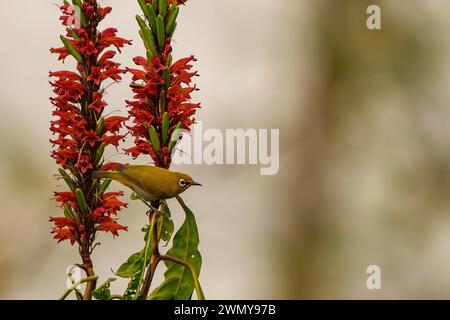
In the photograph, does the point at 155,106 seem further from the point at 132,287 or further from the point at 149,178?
the point at 132,287

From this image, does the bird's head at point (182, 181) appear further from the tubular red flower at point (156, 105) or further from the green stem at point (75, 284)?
the green stem at point (75, 284)

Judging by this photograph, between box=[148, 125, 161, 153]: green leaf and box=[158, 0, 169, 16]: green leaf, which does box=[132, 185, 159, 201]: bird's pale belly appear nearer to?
box=[148, 125, 161, 153]: green leaf

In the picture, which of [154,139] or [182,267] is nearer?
[154,139]

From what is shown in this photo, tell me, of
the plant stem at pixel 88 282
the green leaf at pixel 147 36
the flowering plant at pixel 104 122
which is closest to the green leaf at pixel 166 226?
the flowering plant at pixel 104 122

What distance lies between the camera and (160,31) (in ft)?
3.02

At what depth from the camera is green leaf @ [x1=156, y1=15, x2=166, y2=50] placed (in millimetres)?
913

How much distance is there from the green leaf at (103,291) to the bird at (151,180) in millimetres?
118

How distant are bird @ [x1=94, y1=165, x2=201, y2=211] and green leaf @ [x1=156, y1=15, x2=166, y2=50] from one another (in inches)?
6.3

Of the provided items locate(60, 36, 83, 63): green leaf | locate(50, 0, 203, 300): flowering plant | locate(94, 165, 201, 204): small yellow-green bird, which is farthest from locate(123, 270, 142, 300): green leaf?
locate(60, 36, 83, 63): green leaf

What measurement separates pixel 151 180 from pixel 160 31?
19 centimetres

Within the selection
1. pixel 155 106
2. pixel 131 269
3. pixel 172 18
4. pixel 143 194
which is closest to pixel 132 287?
pixel 131 269

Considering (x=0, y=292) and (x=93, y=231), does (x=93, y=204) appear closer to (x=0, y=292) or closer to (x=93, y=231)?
(x=93, y=231)

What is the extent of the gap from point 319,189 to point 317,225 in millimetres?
97
